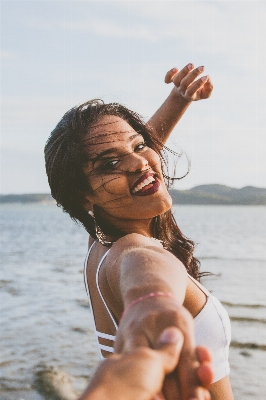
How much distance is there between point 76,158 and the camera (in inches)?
113

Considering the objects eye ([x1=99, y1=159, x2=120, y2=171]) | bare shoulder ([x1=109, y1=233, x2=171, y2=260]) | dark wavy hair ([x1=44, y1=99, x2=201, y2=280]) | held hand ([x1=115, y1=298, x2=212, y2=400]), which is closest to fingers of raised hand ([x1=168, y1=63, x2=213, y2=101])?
dark wavy hair ([x1=44, y1=99, x2=201, y2=280])

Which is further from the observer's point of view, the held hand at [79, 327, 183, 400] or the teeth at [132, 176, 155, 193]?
the teeth at [132, 176, 155, 193]

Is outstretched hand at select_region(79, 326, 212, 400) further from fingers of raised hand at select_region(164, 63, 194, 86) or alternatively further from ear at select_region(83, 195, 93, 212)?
fingers of raised hand at select_region(164, 63, 194, 86)

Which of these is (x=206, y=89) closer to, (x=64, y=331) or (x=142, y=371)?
(x=142, y=371)

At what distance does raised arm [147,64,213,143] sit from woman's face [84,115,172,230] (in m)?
1.01

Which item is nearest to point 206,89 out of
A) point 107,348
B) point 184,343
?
point 107,348

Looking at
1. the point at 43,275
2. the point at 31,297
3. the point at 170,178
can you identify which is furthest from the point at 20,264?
the point at 170,178

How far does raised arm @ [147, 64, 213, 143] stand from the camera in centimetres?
384

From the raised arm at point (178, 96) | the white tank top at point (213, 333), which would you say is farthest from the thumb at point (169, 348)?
the raised arm at point (178, 96)

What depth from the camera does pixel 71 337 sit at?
343 inches

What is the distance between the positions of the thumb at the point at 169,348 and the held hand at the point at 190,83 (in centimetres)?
277

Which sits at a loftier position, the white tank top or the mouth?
the mouth

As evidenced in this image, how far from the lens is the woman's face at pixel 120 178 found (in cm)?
283

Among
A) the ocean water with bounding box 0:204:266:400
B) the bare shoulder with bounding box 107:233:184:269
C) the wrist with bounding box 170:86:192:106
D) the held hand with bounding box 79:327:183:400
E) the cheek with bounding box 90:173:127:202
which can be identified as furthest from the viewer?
the ocean water with bounding box 0:204:266:400
